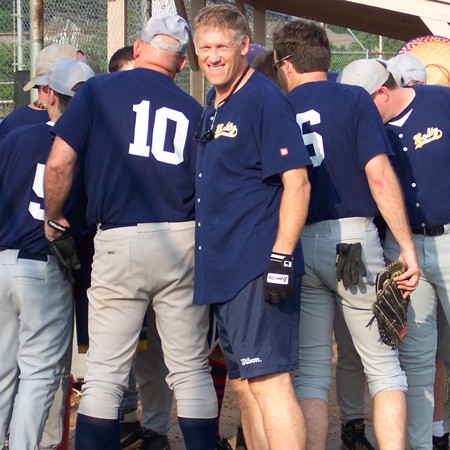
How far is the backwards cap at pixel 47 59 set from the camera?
4821mm

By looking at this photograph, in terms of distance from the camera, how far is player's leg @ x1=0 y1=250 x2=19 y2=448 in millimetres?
4379

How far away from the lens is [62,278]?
4.43 meters

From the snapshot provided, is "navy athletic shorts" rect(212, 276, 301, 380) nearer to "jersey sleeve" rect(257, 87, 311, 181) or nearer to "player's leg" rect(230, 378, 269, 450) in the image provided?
"player's leg" rect(230, 378, 269, 450)

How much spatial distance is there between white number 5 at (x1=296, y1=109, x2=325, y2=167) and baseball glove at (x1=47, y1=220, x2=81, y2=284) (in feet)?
3.75

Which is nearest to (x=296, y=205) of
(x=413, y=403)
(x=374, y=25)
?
(x=413, y=403)

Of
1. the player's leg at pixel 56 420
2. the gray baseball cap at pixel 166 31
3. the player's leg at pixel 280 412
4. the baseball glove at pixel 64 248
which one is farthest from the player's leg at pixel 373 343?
the player's leg at pixel 56 420

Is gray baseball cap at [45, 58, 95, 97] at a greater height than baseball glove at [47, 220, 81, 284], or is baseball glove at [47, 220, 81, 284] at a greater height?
gray baseball cap at [45, 58, 95, 97]

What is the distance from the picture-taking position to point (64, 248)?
4266mm

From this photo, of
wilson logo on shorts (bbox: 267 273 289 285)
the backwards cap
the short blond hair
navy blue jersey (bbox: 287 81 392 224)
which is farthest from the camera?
the backwards cap

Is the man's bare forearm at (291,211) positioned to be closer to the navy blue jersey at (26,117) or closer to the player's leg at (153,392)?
the player's leg at (153,392)

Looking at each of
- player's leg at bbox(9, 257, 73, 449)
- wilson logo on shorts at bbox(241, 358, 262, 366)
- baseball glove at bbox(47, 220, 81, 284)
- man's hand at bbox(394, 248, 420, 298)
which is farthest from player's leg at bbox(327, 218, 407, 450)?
player's leg at bbox(9, 257, 73, 449)

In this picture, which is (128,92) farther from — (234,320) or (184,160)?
(234,320)

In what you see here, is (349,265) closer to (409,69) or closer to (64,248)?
(64,248)

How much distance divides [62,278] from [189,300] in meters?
0.63
